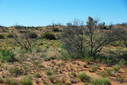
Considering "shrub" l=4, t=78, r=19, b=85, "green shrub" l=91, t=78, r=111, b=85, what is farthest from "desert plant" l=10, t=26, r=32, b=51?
"green shrub" l=91, t=78, r=111, b=85

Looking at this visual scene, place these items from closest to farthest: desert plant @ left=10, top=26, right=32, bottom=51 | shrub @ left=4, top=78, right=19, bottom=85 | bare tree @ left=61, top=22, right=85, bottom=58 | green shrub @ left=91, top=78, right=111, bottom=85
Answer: green shrub @ left=91, top=78, right=111, bottom=85, shrub @ left=4, top=78, right=19, bottom=85, bare tree @ left=61, top=22, right=85, bottom=58, desert plant @ left=10, top=26, right=32, bottom=51

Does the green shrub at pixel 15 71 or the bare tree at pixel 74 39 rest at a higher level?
the bare tree at pixel 74 39

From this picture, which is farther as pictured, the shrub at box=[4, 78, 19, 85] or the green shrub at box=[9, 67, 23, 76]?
the green shrub at box=[9, 67, 23, 76]

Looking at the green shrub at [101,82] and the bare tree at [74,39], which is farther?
the bare tree at [74,39]

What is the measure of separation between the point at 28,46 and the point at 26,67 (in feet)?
43.8

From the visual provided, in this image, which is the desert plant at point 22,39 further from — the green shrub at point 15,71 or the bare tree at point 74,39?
the green shrub at point 15,71

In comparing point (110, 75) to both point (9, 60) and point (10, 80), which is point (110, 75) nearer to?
point (10, 80)

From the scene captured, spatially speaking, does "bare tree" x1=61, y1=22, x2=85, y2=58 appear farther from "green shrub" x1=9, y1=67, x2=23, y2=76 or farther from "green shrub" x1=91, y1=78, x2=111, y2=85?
"green shrub" x1=91, y1=78, x2=111, y2=85

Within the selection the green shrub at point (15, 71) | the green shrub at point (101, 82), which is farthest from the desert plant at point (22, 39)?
the green shrub at point (101, 82)

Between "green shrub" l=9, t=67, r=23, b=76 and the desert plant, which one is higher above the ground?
the desert plant

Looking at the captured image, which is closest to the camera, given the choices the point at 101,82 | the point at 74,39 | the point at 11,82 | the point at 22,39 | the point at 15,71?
the point at 101,82

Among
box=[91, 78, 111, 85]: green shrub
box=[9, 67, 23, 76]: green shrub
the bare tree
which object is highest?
the bare tree

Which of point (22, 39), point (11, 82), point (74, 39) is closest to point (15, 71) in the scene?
point (11, 82)

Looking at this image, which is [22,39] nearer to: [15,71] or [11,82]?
[15,71]
